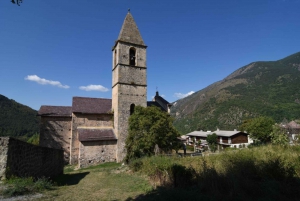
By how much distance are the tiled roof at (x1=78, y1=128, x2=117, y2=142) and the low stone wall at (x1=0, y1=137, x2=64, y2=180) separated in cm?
851

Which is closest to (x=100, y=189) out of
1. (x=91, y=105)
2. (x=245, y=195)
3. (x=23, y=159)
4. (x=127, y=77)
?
(x=23, y=159)

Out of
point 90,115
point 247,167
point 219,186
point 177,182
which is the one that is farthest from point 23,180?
point 90,115

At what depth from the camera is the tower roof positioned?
22.2 m

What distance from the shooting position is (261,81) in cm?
10769

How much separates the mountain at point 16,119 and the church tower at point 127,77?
171 feet

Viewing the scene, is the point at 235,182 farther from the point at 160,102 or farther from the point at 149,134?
the point at 160,102

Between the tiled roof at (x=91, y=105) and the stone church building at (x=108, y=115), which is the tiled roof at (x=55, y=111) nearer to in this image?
the stone church building at (x=108, y=115)

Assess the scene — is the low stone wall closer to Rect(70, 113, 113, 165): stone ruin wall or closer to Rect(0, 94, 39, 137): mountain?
Rect(70, 113, 113, 165): stone ruin wall

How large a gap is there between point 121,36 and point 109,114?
34.8 ft

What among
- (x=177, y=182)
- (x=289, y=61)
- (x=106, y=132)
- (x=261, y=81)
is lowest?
(x=177, y=182)

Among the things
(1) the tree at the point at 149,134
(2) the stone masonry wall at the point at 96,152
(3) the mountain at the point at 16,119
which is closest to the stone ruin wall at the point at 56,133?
(2) the stone masonry wall at the point at 96,152

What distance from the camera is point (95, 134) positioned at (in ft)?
65.9

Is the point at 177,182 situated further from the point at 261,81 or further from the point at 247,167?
the point at 261,81

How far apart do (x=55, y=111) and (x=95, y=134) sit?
681cm
